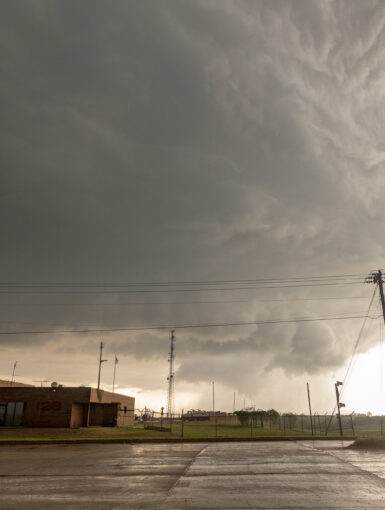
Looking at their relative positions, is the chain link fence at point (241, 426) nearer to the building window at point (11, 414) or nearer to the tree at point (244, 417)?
the tree at point (244, 417)

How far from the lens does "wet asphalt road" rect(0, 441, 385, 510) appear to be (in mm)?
9688

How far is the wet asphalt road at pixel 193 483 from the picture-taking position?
31.8ft

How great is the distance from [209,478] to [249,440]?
20345mm

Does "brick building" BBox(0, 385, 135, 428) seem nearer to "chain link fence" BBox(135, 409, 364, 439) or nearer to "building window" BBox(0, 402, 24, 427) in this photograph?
"building window" BBox(0, 402, 24, 427)

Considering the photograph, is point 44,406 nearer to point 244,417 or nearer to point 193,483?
point 193,483

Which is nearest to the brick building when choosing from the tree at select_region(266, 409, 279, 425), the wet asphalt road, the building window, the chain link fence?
the building window

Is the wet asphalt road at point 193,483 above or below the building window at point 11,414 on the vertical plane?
below

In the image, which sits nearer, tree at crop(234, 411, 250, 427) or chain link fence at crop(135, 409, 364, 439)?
chain link fence at crop(135, 409, 364, 439)

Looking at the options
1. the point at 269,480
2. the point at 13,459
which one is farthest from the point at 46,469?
the point at 269,480

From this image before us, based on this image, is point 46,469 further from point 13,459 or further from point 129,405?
point 129,405

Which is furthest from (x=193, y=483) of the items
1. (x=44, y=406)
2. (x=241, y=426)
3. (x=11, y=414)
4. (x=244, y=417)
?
(x=244, y=417)

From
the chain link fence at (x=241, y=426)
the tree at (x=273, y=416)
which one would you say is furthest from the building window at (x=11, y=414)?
the tree at (x=273, y=416)

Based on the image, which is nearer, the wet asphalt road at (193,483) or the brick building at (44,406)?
the wet asphalt road at (193,483)

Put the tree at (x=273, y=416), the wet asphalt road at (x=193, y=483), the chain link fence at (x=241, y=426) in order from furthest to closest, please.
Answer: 1. the tree at (x=273, y=416)
2. the chain link fence at (x=241, y=426)
3. the wet asphalt road at (x=193, y=483)
